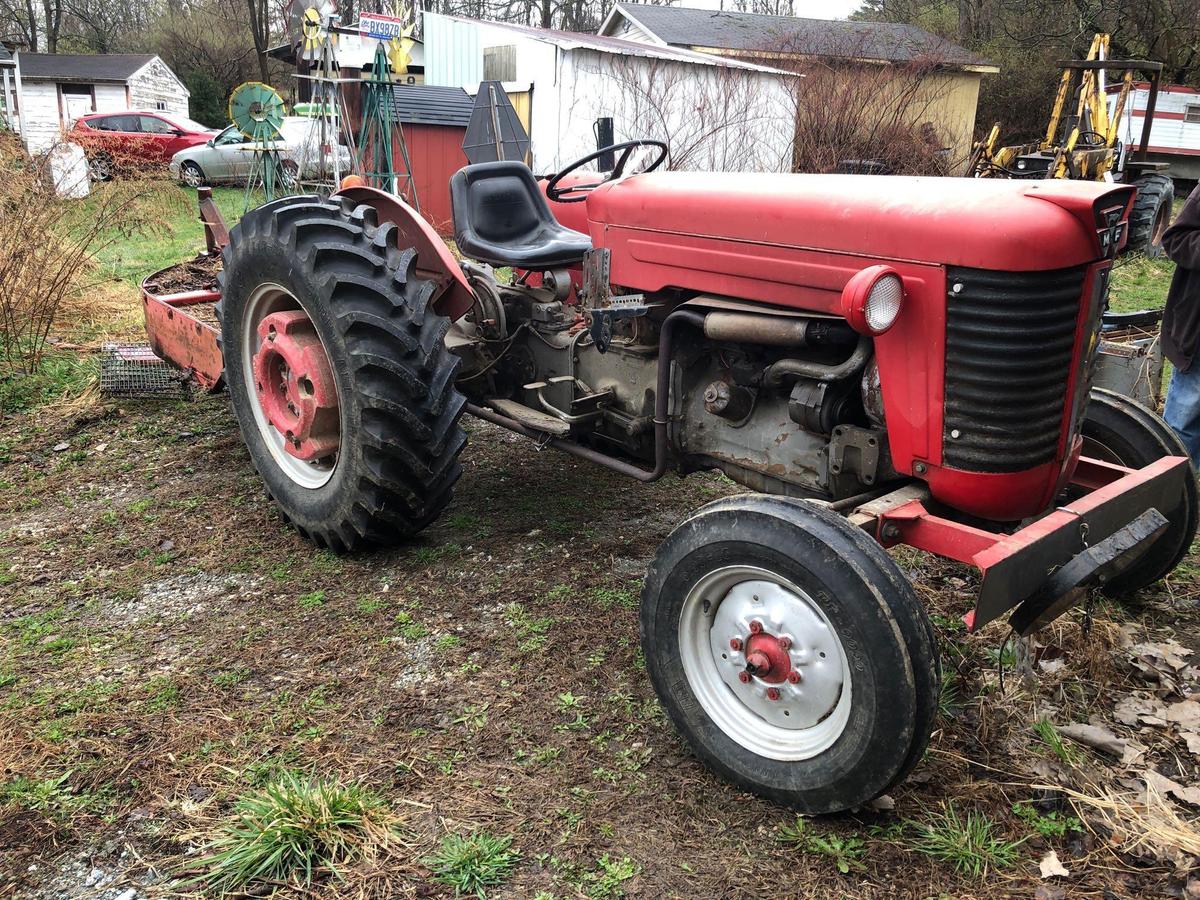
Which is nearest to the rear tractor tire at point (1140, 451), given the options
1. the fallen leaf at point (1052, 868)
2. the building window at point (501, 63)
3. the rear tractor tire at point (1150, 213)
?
the fallen leaf at point (1052, 868)

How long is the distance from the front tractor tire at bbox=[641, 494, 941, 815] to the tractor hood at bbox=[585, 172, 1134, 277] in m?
0.75

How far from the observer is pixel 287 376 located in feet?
12.0

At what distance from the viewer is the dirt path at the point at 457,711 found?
216 cm

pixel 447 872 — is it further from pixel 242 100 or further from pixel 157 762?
pixel 242 100

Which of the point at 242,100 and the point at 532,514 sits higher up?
the point at 242,100

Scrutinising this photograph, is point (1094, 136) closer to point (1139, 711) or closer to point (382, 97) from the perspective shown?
point (382, 97)

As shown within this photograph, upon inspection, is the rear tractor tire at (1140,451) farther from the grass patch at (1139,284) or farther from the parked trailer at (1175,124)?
the parked trailer at (1175,124)

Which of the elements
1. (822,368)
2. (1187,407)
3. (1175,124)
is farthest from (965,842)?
(1175,124)

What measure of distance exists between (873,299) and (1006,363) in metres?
0.36

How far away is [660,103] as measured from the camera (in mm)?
12656

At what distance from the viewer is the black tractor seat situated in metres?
3.82

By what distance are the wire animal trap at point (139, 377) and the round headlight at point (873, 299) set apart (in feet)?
13.7

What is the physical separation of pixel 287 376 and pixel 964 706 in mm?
2677

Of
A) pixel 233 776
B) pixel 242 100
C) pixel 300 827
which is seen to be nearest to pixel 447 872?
pixel 300 827
